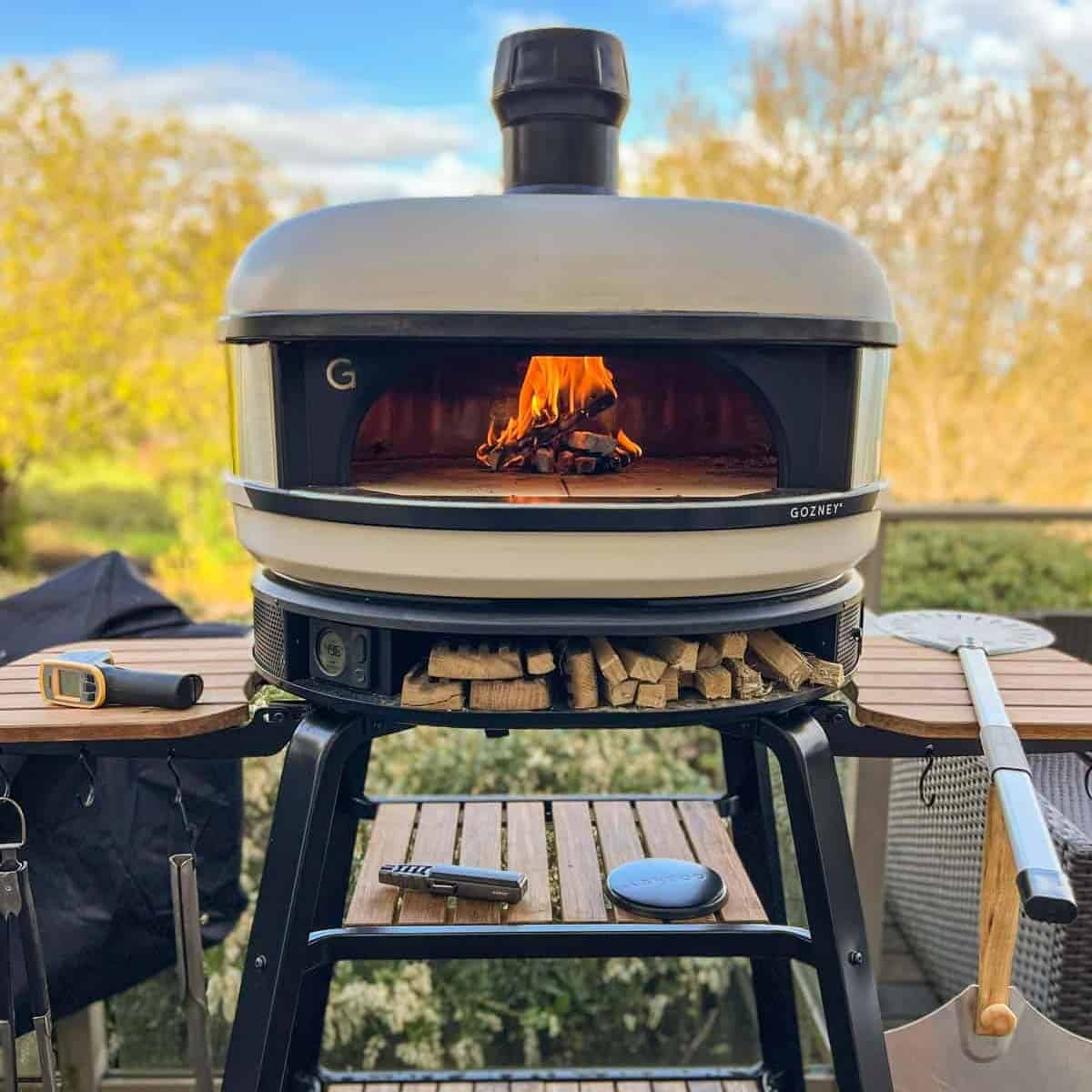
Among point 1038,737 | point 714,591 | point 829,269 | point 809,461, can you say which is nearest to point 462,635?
point 714,591

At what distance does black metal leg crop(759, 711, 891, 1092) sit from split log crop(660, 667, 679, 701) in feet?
0.54

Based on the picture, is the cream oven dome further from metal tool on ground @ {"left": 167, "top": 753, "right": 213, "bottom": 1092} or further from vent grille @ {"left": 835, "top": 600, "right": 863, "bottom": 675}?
metal tool on ground @ {"left": 167, "top": 753, "right": 213, "bottom": 1092}

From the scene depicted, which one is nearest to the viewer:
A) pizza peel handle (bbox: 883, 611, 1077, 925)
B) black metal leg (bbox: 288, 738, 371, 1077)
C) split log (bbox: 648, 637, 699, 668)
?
pizza peel handle (bbox: 883, 611, 1077, 925)

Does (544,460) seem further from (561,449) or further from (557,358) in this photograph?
(557,358)

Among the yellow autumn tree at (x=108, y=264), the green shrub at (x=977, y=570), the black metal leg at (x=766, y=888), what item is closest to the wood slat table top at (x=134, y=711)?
the black metal leg at (x=766, y=888)

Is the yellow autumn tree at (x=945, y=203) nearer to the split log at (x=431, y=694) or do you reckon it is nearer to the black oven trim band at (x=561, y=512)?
the black oven trim band at (x=561, y=512)

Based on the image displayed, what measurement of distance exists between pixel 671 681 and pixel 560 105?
798mm

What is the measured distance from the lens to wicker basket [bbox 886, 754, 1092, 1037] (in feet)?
5.62

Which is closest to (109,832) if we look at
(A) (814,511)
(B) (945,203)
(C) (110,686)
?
(C) (110,686)

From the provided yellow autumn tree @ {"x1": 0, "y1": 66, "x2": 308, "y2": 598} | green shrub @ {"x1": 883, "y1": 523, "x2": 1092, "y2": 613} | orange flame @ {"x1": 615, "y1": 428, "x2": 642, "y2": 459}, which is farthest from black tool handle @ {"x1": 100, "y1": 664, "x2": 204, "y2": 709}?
yellow autumn tree @ {"x1": 0, "y1": 66, "x2": 308, "y2": 598}

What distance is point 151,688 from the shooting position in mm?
1399

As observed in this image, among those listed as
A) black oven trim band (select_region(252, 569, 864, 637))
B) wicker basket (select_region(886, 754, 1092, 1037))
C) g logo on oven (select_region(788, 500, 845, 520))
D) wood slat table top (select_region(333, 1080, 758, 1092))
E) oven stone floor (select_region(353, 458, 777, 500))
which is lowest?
wood slat table top (select_region(333, 1080, 758, 1092))

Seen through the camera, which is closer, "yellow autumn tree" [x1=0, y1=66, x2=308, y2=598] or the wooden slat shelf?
the wooden slat shelf

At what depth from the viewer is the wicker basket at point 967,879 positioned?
67.5 inches
